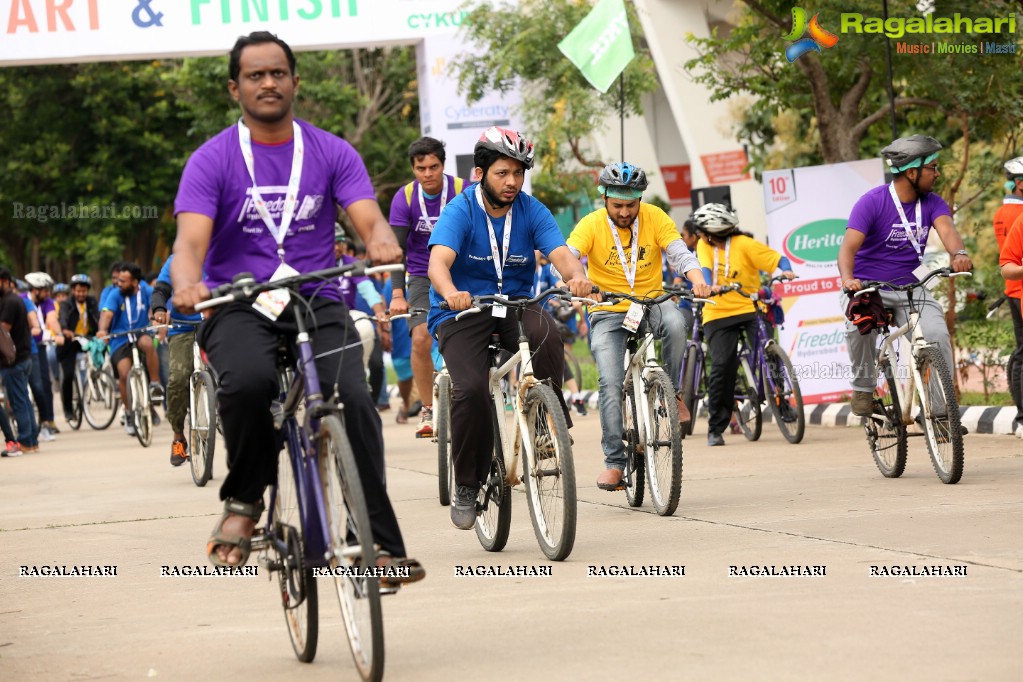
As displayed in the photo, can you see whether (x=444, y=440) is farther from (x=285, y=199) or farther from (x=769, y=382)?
(x=769, y=382)

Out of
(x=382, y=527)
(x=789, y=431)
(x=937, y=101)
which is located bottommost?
(x=789, y=431)

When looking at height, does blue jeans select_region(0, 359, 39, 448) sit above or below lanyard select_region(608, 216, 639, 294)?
below

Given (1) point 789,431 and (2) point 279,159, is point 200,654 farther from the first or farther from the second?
(1) point 789,431

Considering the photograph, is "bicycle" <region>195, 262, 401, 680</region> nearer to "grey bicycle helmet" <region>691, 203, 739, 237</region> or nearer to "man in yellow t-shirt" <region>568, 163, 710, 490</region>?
"man in yellow t-shirt" <region>568, 163, 710, 490</region>

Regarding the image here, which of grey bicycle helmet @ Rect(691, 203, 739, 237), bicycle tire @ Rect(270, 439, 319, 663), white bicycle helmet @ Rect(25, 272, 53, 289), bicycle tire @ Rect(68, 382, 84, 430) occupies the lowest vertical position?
bicycle tire @ Rect(68, 382, 84, 430)

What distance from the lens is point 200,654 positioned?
5941 mm

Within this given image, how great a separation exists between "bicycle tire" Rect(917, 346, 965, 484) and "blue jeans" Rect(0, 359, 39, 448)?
1082cm

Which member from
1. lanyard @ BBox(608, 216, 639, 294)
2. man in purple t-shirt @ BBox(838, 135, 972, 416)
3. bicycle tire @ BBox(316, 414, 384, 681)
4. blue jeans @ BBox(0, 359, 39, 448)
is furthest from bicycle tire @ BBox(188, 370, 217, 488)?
bicycle tire @ BBox(316, 414, 384, 681)

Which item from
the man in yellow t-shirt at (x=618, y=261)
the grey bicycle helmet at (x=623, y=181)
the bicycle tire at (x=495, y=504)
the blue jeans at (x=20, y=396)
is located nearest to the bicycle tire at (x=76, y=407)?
the blue jeans at (x=20, y=396)

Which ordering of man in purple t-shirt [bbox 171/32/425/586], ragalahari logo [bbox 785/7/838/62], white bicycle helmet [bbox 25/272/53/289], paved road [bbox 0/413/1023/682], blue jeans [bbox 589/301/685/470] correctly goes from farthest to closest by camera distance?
white bicycle helmet [bbox 25/272/53/289], ragalahari logo [bbox 785/7/838/62], blue jeans [bbox 589/301/685/470], man in purple t-shirt [bbox 171/32/425/586], paved road [bbox 0/413/1023/682]

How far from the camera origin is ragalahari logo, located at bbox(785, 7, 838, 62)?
14.7 metres

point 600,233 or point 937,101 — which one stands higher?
point 937,101

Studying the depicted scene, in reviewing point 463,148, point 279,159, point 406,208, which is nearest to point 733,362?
point 406,208

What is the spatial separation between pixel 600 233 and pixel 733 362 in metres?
4.09
